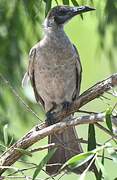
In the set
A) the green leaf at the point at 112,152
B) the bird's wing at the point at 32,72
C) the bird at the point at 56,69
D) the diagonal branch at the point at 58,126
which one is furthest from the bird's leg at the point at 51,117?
the green leaf at the point at 112,152

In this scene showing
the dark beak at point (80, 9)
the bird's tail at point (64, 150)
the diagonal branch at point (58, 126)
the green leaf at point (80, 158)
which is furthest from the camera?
the dark beak at point (80, 9)

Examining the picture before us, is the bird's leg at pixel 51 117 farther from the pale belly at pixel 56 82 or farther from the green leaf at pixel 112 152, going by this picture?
the green leaf at pixel 112 152

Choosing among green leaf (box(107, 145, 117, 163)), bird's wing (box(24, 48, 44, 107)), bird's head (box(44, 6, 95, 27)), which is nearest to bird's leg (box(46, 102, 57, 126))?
bird's wing (box(24, 48, 44, 107))

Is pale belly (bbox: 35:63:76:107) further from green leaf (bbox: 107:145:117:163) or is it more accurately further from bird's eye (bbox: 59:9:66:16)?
green leaf (bbox: 107:145:117:163)

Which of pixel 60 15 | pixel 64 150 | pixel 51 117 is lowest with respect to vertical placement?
pixel 64 150

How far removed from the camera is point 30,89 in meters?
4.47

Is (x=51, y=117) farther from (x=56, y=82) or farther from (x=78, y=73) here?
(x=78, y=73)

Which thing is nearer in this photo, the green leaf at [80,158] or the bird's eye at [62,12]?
the green leaf at [80,158]

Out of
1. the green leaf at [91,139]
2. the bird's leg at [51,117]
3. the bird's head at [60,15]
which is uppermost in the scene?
the bird's head at [60,15]

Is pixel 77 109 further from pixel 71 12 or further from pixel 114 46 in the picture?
pixel 114 46

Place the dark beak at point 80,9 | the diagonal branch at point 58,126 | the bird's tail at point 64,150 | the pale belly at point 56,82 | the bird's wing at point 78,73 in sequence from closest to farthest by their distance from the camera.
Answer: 1. the diagonal branch at point 58,126
2. the bird's tail at point 64,150
3. the dark beak at point 80,9
4. the pale belly at point 56,82
5. the bird's wing at point 78,73

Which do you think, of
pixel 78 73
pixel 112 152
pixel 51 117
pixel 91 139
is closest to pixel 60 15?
pixel 78 73

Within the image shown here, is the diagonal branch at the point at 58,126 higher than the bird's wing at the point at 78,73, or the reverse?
the diagonal branch at the point at 58,126

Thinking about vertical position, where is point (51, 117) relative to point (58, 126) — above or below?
below
